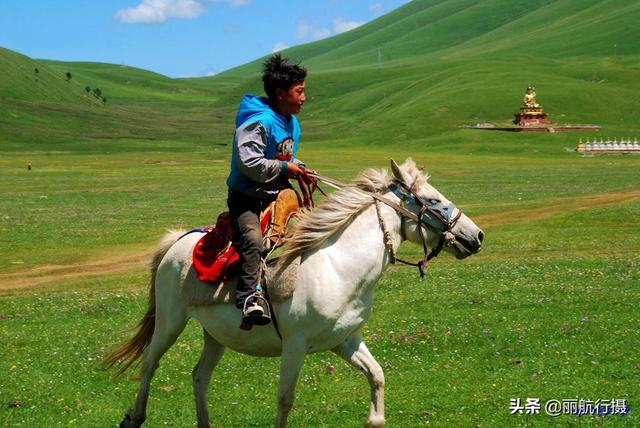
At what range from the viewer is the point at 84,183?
62688 millimetres

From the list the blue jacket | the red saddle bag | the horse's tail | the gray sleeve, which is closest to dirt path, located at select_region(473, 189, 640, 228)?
the horse's tail

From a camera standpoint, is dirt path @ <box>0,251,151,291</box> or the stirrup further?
dirt path @ <box>0,251,151,291</box>

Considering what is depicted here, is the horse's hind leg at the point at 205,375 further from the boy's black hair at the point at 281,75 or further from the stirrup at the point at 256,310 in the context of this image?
the boy's black hair at the point at 281,75

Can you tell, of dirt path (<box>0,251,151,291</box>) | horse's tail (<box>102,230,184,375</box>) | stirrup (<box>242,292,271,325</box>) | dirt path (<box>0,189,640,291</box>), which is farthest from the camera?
dirt path (<box>0,189,640,291</box>)

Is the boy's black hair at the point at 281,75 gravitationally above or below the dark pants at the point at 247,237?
above

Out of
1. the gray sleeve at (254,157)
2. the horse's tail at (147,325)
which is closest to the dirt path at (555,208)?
the horse's tail at (147,325)

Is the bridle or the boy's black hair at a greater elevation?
the boy's black hair

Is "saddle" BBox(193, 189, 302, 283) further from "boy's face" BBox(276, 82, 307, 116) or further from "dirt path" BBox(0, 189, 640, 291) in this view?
"dirt path" BBox(0, 189, 640, 291)

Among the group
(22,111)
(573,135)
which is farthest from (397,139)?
(22,111)

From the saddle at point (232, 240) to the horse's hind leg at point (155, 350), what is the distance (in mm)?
970

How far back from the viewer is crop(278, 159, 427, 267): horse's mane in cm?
967

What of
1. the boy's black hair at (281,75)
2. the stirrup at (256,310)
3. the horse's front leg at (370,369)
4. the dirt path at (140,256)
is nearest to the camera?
the stirrup at (256,310)

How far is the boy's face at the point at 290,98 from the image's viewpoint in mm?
9938

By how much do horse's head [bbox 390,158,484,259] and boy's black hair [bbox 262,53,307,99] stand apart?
1.53m
